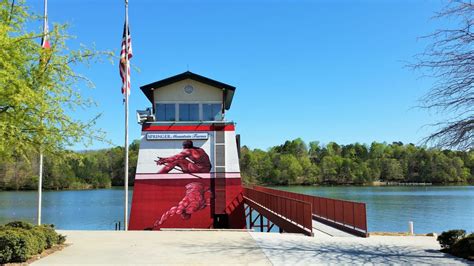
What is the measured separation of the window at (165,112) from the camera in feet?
89.0

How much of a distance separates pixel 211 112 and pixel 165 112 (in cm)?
270

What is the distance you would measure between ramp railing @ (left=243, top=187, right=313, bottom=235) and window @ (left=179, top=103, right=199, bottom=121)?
614 centimetres

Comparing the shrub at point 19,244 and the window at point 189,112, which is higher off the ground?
the window at point 189,112

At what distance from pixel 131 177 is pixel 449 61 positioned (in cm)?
11165

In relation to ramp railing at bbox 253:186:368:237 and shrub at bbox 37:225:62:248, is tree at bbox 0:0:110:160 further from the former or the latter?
ramp railing at bbox 253:186:368:237

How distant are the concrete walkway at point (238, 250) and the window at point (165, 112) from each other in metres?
11.9

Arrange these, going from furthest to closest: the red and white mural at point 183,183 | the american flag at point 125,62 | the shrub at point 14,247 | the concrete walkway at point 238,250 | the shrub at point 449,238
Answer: the red and white mural at point 183,183
the american flag at point 125,62
the shrub at point 449,238
the concrete walkway at point 238,250
the shrub at point 14,247

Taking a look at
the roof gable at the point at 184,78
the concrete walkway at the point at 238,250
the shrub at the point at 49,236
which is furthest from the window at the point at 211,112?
the shrub at the point at 49,236

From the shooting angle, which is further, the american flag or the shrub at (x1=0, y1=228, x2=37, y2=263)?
the american flag

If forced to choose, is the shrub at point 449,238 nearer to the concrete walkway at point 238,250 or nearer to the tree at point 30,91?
the concrete walkway at point 238,250

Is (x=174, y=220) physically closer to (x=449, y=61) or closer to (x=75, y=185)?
(x=449, y=61)

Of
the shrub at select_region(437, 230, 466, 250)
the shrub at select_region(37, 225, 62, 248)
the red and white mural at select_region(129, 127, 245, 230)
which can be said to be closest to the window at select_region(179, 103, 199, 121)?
the red and white mural at select_region(129, 127, 245, 230)

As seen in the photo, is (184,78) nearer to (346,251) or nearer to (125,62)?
(125,62)

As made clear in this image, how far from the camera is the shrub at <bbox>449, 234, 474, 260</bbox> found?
37.8ft
